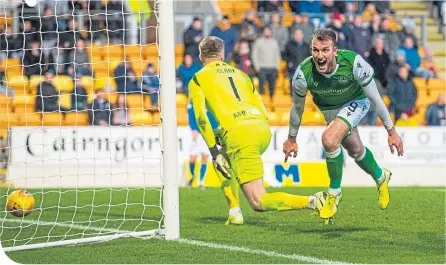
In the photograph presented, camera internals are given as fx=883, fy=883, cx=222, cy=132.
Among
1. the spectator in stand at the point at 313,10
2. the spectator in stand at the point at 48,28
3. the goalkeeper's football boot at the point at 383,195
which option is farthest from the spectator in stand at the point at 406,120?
the goalkeeper's football boot at the point at 383,195

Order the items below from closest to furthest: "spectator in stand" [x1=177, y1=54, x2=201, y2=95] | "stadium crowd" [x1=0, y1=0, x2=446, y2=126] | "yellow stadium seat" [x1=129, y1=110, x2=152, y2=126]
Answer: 1. "spectator in stand" [x1=177, y1=54, x2=201, y2=95]
2. "stadium crowd" [x1=0, y1=0, x2=446, y2=126]
3. "yellow stadium seat" [x1=129, y1=110, x2=152, y2=126]

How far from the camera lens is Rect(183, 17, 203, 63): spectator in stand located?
2042 centimetres

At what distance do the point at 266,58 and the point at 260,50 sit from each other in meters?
0.25

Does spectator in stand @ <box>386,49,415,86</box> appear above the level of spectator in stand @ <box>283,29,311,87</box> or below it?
below

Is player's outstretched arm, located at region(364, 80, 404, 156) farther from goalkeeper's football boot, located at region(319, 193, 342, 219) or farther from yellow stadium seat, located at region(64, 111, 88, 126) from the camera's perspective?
yellow stadium seat, located at region(64, 111, 88, 126)

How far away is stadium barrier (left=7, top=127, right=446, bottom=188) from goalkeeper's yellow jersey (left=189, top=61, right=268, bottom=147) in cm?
782

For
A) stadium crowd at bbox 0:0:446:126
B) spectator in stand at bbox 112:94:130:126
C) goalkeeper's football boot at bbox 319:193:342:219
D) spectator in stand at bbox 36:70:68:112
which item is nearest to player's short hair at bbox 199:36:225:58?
Answer: goalkeeper's football boot at bbox 319:193:342:219

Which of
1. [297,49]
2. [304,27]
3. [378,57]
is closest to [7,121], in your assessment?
[297,49]

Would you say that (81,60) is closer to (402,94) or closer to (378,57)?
(378,57)

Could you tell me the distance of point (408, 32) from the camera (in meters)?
22.4

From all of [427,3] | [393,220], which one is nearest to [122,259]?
[393,220]

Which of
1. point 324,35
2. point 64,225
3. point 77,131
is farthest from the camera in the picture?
point 77,131

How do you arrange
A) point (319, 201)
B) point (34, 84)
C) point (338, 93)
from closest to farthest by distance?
point (319, 201) → point (338, 93) → point (34, 84)

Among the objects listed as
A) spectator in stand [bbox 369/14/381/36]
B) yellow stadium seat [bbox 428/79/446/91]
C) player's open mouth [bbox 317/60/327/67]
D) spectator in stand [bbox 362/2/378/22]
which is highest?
spectator in stand [bbox 362/2/378/22]
